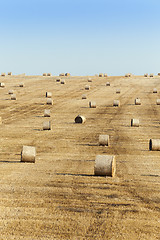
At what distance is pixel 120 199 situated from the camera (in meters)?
12.9

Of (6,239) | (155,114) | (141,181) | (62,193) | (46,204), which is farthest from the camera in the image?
(155,114)

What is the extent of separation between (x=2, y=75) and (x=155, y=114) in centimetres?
5680

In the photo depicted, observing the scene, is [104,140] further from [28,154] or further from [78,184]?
[78,184]

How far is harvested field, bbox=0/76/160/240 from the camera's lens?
10797mm

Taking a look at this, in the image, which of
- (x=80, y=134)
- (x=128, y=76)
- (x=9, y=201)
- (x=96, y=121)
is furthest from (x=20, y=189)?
(x=128, y=76)

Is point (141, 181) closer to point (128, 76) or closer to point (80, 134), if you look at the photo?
point (80, 134)

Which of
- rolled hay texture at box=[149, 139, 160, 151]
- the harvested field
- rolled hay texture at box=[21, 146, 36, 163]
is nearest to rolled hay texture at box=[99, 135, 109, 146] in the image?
the harvested field

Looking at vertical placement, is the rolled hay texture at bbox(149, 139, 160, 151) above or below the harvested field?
above

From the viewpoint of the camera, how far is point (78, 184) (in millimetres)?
14398

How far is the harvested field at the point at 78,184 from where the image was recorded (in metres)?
10.8

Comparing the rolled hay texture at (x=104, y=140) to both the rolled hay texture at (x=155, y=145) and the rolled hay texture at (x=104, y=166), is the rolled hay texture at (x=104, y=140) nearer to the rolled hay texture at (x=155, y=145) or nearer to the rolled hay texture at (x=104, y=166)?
the rolled hay texture at (x=155, y=145)

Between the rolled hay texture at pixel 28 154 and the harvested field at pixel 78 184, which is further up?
the rolled hay texture at pixel 28 154

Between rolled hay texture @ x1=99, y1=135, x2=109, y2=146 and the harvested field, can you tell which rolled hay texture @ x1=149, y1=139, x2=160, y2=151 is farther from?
rolled hay texture @ x1=99, y1=135, x2=109, y2=146

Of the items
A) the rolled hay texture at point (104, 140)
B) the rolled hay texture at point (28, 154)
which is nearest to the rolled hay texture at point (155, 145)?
the rolled hay texture at point (104, 140)
